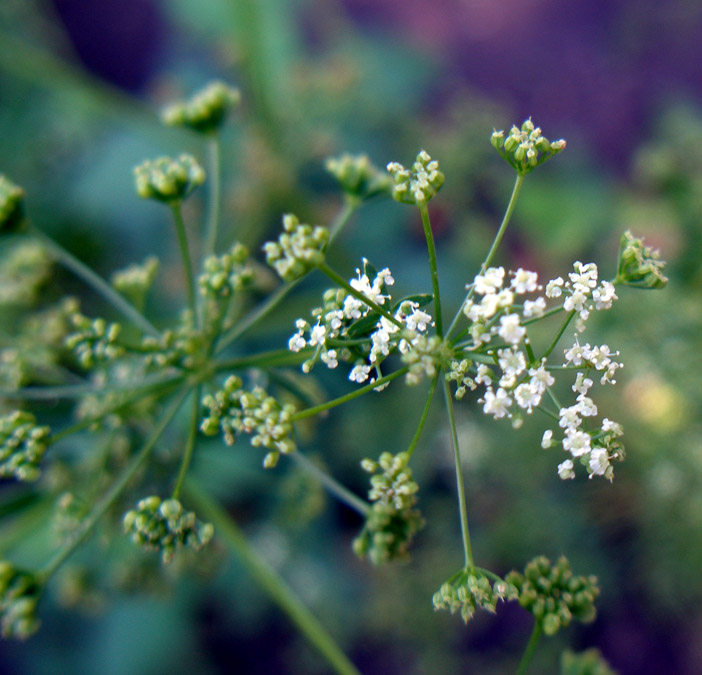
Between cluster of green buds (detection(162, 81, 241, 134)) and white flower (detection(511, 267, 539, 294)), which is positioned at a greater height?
cluster of green buds (detection(162, 81, 241, 134))

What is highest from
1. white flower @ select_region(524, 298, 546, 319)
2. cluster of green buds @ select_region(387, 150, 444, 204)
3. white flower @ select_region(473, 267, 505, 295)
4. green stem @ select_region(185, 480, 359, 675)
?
cluster of green buds @ select_region(387, 150, 444, 204)

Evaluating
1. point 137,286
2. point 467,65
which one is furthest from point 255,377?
point 467,65

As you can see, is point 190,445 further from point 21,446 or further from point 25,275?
point 25,275

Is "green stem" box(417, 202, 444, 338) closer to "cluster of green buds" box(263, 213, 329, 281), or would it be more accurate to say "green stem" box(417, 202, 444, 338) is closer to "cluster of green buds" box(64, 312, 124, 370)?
"cluster of green buds" box(263, 213, 329, 281)

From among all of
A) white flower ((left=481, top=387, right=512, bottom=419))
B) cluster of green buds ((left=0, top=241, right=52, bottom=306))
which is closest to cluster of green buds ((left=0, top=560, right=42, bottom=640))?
cluster of green buds ((left=0, top=241, right=52, bottom=306))

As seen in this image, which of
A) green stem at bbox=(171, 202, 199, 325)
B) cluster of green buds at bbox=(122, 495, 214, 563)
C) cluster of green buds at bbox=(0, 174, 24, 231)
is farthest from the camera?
cluster of green buds at bbox=(0, 174, 24, 231)

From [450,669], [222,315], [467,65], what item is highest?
[467,65]

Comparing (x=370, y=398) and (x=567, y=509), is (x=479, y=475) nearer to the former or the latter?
(x=567, y=509)
